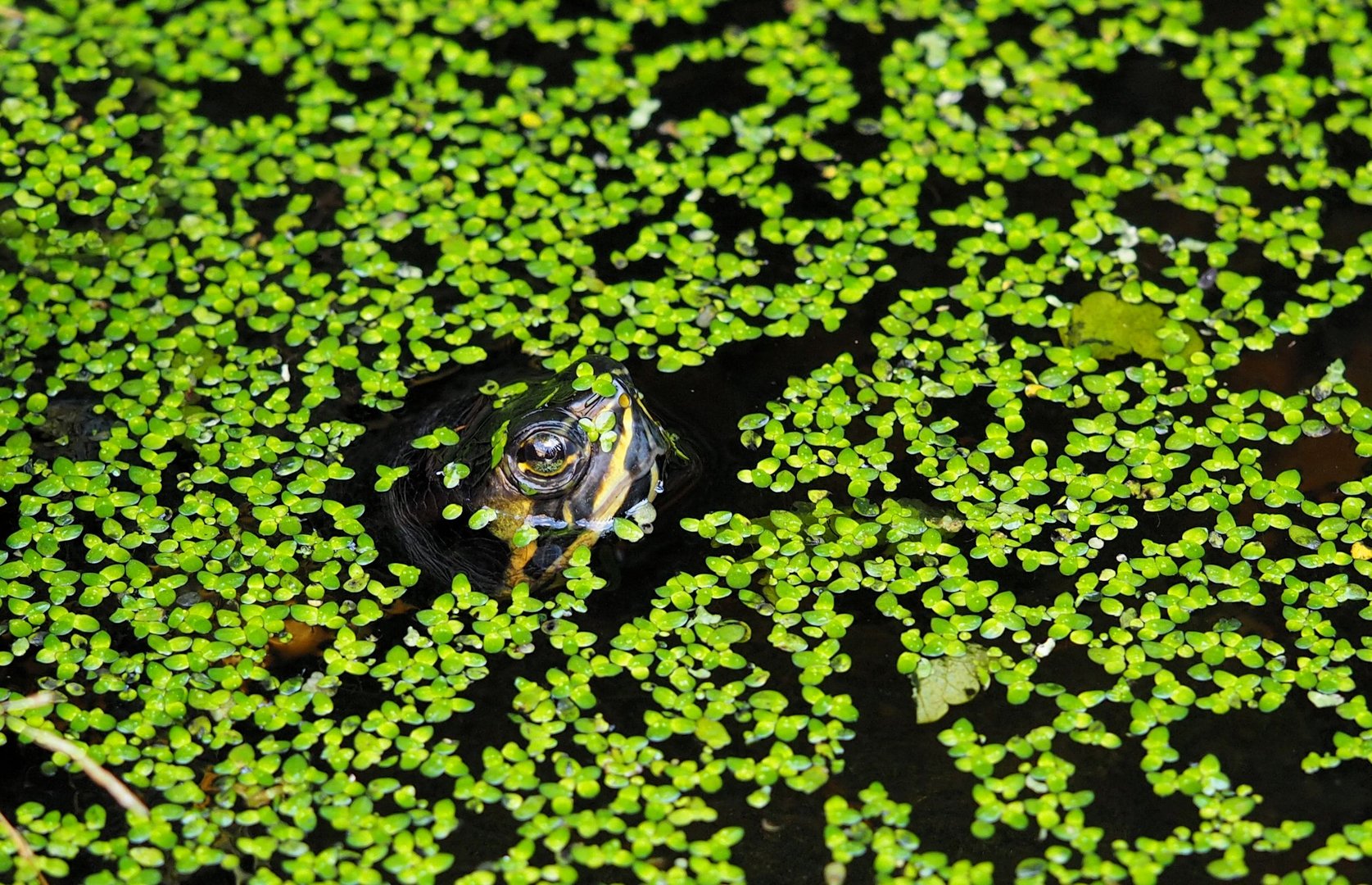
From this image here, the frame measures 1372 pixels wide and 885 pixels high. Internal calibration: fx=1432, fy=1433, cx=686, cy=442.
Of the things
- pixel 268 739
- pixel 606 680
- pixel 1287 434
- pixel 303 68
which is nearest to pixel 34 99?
pixel 303 68

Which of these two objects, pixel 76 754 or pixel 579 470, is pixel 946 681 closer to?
pixel 579 470

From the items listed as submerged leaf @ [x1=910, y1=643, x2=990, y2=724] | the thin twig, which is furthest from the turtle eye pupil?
the thin twig

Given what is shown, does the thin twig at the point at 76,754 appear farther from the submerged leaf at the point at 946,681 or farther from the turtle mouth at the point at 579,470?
the submerged leaf at the point at 946,681

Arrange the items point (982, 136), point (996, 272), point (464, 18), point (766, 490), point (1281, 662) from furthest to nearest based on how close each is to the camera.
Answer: point (464, 18)
point (982, 136)
point (996, 272)
point (766, 490)
point (1281, 662)

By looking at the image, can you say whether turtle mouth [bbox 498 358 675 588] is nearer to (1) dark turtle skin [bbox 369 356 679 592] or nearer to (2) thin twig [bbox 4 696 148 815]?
(1) dark turtle skin [bbox 369 356 679 592]

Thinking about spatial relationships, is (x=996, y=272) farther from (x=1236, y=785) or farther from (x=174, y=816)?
(x=174, y=816)

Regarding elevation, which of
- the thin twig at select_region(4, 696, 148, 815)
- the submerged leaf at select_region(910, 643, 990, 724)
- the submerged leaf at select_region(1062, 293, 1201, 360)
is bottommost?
the thin twig at select_region(4, 696, 148, 815)

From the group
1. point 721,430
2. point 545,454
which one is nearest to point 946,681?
point 721,430
